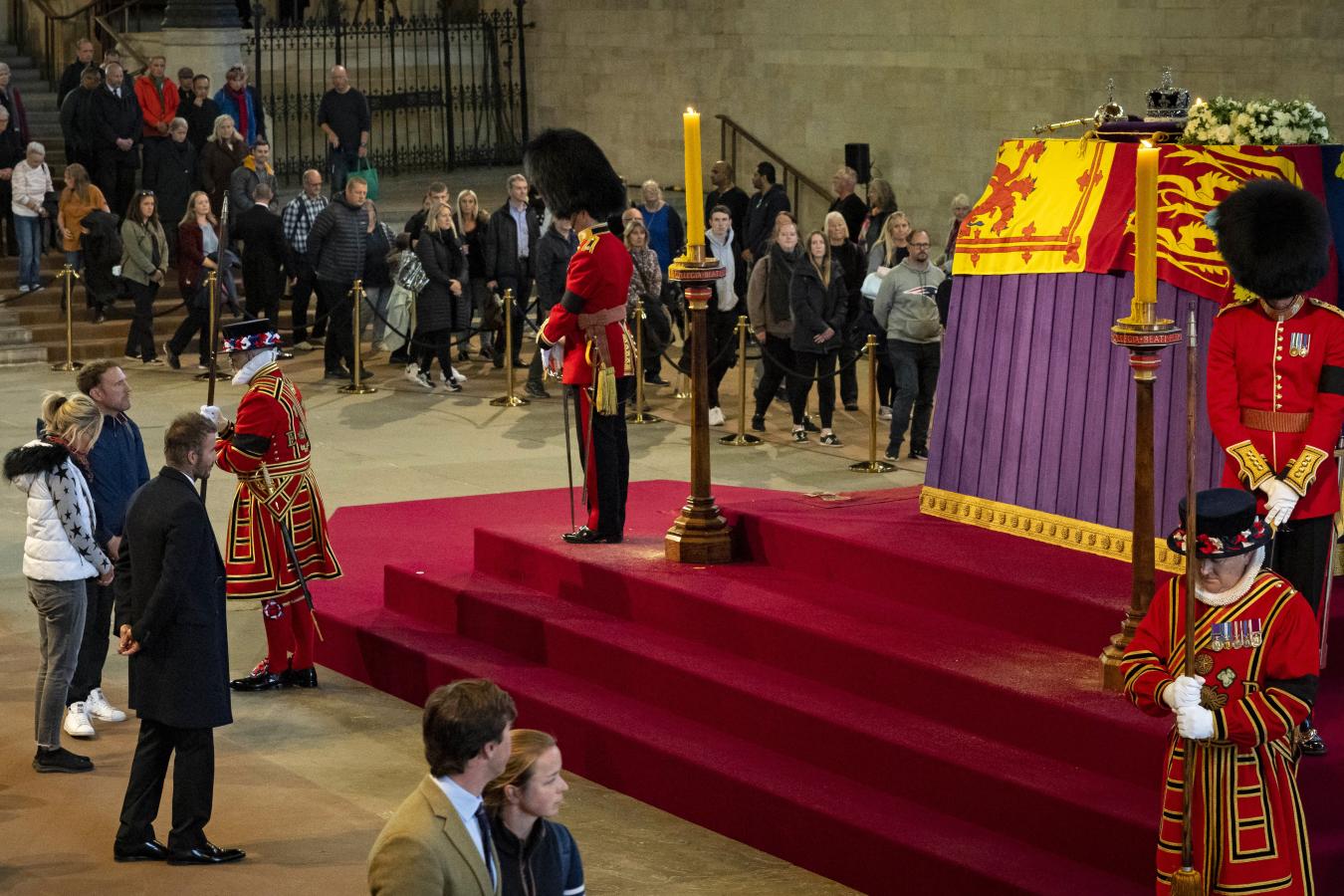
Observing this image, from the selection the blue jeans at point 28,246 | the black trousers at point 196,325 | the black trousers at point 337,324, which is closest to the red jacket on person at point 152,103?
the blue jeans at point 28,246

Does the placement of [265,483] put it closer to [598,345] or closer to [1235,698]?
[598,345]

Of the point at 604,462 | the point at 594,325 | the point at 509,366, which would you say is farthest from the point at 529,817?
the point at 509,366

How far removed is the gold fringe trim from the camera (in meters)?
8.02

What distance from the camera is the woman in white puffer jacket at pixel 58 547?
7.98 meters

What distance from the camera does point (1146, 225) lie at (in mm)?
6668

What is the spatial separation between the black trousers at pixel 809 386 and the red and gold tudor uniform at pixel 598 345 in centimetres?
441

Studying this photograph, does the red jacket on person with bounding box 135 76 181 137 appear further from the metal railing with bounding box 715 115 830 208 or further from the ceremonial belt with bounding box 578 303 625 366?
the ceremonial belt with bounding box 578 303 625 366

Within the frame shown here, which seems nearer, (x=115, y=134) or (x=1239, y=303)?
(x=1239, y=303)

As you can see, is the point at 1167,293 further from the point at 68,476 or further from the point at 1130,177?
the point at 68,476

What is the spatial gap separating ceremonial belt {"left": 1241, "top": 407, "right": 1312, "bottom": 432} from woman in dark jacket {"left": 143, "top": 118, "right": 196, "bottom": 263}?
12962 mm

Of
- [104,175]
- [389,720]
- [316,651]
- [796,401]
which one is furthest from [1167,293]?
[104,175]

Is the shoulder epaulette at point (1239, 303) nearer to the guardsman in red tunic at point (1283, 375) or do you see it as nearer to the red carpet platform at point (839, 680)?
the guardsman in red tunic at point (1283, 375)

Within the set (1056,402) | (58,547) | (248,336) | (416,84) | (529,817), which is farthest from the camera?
(416,84)

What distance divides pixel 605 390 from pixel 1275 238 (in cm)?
340
